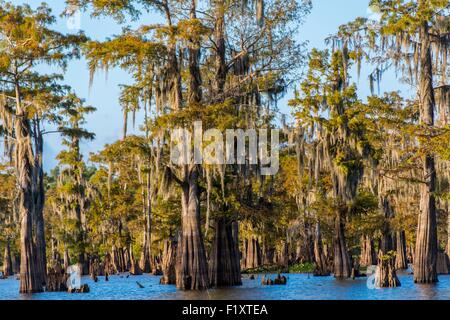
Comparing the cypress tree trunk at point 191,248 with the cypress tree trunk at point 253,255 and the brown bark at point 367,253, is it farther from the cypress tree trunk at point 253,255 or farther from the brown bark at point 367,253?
the brown bark at point 367,253

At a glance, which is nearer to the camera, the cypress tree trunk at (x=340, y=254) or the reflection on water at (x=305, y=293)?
the reflection on water at (x=305, y=293)

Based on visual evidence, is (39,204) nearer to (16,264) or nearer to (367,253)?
(367,253)

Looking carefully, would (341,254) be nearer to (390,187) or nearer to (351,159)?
(351,159)

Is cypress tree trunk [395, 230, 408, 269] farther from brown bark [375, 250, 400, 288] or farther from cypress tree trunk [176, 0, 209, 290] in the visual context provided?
cypress tree trunk [176, 0, 209, 290]

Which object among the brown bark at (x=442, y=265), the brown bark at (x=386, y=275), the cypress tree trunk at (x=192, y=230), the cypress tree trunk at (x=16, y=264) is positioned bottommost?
the cypress tree trunk at (x=16, y=264)

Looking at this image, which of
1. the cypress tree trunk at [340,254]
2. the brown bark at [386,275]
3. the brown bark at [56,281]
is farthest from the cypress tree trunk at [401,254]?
the brown bark at [56,281]

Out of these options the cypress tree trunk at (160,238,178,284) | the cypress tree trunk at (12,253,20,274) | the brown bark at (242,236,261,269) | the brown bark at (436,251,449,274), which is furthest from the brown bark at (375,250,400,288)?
the cypress tree trunk at (12,253,20,274)

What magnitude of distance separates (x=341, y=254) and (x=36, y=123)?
19.8 m

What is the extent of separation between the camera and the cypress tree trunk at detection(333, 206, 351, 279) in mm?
51125

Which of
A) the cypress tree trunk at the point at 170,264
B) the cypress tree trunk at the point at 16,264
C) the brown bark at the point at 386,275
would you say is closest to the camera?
the brown bark at the point at 386,275

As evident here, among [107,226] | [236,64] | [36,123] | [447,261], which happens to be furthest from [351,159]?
[107,226]

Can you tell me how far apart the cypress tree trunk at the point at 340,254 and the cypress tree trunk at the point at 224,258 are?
28.2 ft

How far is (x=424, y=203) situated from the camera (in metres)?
39.9

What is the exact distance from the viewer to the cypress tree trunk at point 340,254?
51.1 m
